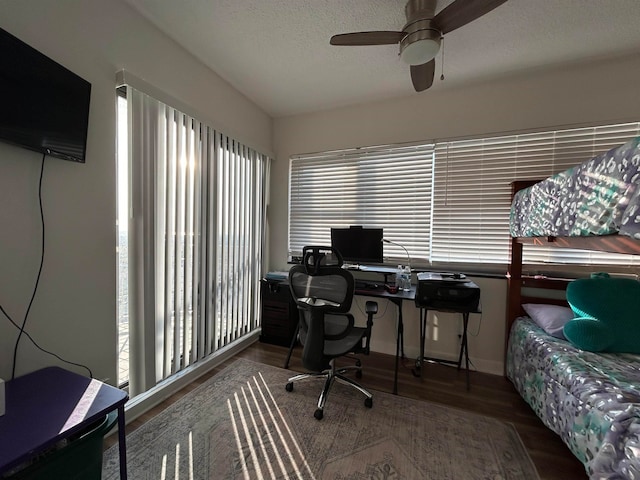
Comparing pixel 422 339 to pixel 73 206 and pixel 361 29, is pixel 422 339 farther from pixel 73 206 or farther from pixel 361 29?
pixel 73 206

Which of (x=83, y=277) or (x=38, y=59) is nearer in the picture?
(x=38, y=59)

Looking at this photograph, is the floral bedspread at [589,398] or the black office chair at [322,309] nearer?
the floral bedspread at [589,398]

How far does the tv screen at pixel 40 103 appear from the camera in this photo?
1.12 m

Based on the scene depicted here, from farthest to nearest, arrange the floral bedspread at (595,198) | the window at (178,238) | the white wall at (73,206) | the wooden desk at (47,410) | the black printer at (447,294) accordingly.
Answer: the black printer at (447,294)
the window at (178,238)
the white wall at (73,206)
the floral bedspread at (595,198)
the wooden desk at (47,410)

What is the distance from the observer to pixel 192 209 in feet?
7.25

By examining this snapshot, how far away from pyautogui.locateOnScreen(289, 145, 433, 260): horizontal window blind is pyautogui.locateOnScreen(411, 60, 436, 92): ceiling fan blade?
849mm

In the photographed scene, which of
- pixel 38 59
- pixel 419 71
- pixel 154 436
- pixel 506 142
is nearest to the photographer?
pixel 38 59

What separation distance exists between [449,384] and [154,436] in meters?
2.26

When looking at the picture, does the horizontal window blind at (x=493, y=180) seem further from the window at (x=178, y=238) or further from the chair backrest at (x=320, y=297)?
the window at (x=178, y=238)

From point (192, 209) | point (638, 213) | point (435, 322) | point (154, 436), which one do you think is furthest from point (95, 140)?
point (435, 322)

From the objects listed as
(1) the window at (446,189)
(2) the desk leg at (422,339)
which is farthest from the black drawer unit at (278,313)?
(2) the desk leg at (422,339)

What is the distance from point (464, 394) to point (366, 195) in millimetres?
2065

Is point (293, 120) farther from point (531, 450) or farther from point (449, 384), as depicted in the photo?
point (531, 450)

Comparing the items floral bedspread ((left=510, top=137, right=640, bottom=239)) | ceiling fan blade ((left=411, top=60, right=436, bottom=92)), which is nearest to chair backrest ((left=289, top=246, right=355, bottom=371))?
floral bedspread ((left=510, top=137, right=640, bottom=239))
